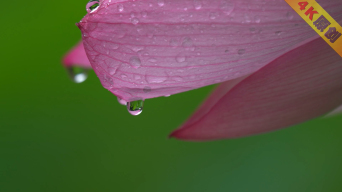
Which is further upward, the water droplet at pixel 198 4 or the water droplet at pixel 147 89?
the water droplet at pixel 198 4

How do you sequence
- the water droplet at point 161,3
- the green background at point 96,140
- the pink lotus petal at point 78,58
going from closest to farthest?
the water droplet at point 161,3
the pink lotus petal at point 78,58
the green background at point 96,140

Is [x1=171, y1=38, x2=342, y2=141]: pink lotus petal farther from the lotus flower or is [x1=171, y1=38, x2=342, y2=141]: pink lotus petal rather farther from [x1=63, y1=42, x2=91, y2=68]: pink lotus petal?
[x1=63, y1=42, x2=91, y2=68]: pink lotus petal

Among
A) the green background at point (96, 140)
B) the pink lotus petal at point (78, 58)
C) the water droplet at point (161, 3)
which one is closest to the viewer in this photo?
the water droplet at point (161, 3)

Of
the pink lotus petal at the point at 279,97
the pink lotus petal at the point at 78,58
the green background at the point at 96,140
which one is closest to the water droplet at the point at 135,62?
the pink lotus petal at the point at 279,97

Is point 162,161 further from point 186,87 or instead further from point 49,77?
point 186,87

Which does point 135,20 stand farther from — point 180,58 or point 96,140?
point 96,140

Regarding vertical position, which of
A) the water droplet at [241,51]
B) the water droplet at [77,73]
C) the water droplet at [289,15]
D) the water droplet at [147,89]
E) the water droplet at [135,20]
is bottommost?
the water droplet at [77,73]

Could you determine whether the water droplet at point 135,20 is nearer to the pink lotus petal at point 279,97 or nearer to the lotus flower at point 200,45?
the lotus flower at point 200,45

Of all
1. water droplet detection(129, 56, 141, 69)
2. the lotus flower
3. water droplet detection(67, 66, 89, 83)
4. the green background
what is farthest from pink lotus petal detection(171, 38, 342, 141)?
the green background

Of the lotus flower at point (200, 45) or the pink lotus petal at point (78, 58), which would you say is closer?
the lotus flower at point (200, 45)
